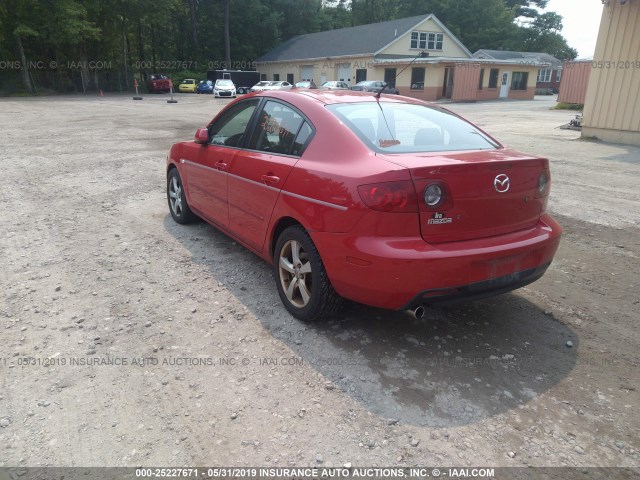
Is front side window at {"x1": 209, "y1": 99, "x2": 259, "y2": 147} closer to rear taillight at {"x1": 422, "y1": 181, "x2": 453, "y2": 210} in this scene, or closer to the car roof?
the car roof

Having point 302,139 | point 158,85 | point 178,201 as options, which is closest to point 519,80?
point 158,85

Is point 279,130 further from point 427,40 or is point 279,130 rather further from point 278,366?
point 427,40

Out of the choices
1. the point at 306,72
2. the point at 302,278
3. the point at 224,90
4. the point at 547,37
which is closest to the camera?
the point at 302,278

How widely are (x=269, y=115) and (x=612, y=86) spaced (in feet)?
41.9

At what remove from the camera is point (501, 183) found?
10.00ft

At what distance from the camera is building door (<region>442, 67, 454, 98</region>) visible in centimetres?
3995

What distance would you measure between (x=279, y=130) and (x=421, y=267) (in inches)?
69.1

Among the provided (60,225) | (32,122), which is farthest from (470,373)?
(32,122)

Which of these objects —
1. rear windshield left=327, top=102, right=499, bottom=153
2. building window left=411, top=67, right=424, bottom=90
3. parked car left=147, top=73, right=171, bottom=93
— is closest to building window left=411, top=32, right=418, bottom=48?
building window left=411, top=67, right=424, bottom=90

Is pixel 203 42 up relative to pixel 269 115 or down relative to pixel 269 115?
up

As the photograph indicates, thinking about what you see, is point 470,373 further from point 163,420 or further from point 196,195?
point 196,195

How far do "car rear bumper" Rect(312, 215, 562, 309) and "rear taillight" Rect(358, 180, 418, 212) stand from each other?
0.19 meters

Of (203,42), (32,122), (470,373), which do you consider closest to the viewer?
(470,373)

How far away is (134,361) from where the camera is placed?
10.1 ft
